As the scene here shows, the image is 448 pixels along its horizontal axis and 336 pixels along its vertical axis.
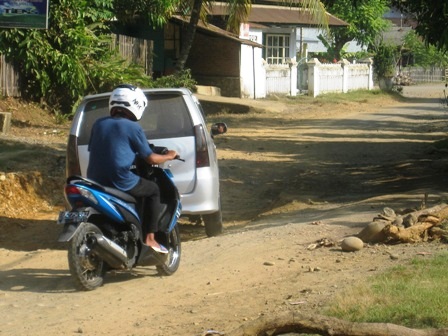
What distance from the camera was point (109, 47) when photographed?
22.7m

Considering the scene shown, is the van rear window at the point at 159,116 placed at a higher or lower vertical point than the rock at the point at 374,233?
higher

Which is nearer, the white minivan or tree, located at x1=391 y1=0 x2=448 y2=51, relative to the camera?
the white minivan

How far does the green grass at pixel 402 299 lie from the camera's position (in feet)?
19.1

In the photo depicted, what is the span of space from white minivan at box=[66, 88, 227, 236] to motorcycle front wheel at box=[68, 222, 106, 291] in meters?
2.24

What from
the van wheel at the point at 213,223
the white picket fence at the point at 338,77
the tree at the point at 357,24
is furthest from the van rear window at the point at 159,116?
the tree at the point at 357,24

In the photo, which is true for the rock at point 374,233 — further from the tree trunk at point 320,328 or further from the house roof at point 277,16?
the house roof at point 277,16

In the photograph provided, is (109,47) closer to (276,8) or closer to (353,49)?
(276,8)

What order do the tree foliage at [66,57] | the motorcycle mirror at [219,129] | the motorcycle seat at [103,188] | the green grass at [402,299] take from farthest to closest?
the tree foliage at [66,57] < the motorcycle mirror at [219,129] < the motorcycle seat at [103,188] < the green grass at [402,299]

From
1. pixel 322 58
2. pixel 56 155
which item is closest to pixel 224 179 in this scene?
pixel 56 155

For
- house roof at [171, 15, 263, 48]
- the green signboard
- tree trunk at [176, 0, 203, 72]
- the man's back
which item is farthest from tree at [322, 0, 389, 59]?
the man's back

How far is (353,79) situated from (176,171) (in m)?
32.2

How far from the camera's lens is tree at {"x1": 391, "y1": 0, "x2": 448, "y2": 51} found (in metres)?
12.9

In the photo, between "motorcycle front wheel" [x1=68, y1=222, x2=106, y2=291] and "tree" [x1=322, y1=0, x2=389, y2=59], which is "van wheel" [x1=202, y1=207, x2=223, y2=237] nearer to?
"motorcycle front wheel" [x1=68, y1=222, x2=106, y2=291]

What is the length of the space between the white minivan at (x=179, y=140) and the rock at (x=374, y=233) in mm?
1958
